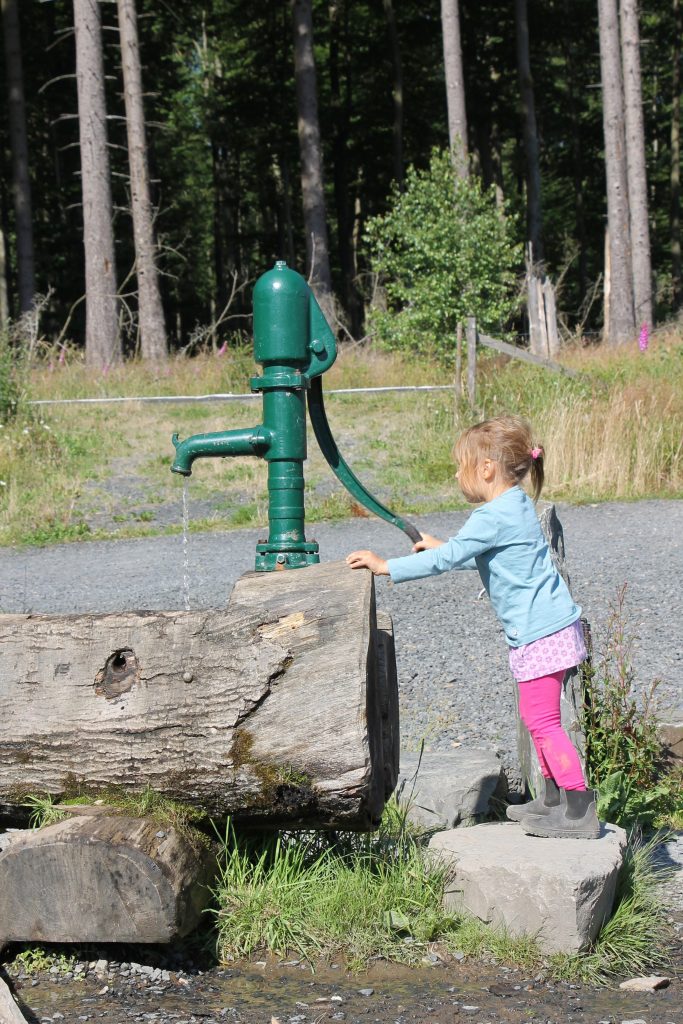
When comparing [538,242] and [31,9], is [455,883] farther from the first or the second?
[31,9]

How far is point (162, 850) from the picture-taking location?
8.64 feet

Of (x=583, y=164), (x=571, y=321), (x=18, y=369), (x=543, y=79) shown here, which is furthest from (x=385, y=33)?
(x=18, y=369)

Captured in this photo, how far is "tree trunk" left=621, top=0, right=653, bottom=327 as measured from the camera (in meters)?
20.1

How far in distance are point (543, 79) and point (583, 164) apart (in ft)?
11.9

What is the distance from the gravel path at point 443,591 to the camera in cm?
505

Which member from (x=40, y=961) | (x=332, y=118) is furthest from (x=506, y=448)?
(x=332, y=118)

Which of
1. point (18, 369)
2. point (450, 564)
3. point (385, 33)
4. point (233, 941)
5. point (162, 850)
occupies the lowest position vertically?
point (233, 941)

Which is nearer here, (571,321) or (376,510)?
(376,510)

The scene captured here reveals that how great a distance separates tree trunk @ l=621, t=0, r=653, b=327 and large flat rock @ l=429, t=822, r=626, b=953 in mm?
17574

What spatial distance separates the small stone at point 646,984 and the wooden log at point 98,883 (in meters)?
1.08

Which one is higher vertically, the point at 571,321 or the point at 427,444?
the point at 571,321

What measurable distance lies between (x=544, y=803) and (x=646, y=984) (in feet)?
1.95

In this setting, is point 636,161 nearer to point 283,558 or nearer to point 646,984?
point 283,558

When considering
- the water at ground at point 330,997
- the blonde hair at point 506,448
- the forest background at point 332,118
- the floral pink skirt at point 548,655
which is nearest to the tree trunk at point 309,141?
the forest background at point 332,118
